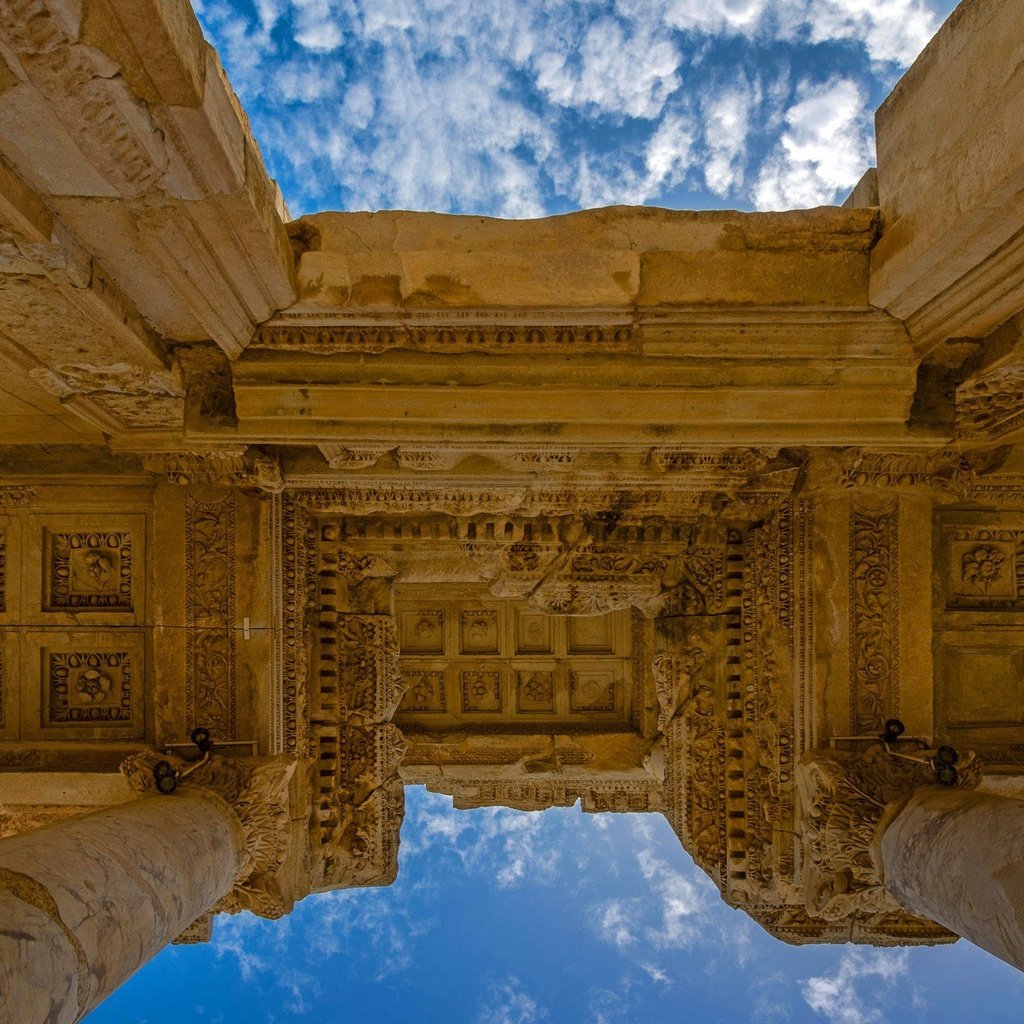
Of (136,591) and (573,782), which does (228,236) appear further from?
(573,782)

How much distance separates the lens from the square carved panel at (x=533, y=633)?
7.86 m

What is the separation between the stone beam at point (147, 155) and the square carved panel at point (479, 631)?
202 inches

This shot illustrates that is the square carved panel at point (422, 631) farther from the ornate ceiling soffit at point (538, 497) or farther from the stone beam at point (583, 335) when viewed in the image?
the stone beam at point (583, 335)

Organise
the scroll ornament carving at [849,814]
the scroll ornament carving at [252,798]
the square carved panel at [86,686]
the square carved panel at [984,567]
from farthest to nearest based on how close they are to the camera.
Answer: the square carved panel at [984,567], the square carved panel at [86,686], the scroll ornament carving at [252,798], the scroll ornament carving at [849,814]

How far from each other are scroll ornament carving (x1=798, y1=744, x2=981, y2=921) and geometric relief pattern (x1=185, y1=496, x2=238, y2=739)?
13.0ft

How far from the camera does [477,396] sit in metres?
3.40

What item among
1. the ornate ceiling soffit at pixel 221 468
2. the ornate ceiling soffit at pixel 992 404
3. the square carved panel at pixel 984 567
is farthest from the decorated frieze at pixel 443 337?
the square carved panel at pixel 984 567

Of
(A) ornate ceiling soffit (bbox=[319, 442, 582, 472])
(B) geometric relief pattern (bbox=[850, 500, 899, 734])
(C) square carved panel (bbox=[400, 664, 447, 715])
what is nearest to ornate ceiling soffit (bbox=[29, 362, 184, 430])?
(A) ornate ceiling soffit (bbox=[319, 442, 582, 472])

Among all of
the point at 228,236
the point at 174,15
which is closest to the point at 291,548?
the point at 228,236

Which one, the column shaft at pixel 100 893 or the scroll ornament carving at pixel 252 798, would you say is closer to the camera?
the column shaft at pixel 100 893

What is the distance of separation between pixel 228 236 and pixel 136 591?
326 centimetres

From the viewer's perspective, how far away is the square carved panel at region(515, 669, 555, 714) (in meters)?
7.82

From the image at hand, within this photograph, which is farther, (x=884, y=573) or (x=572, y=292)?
(x=884, y=573)

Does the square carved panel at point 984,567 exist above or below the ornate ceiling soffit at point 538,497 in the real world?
below
